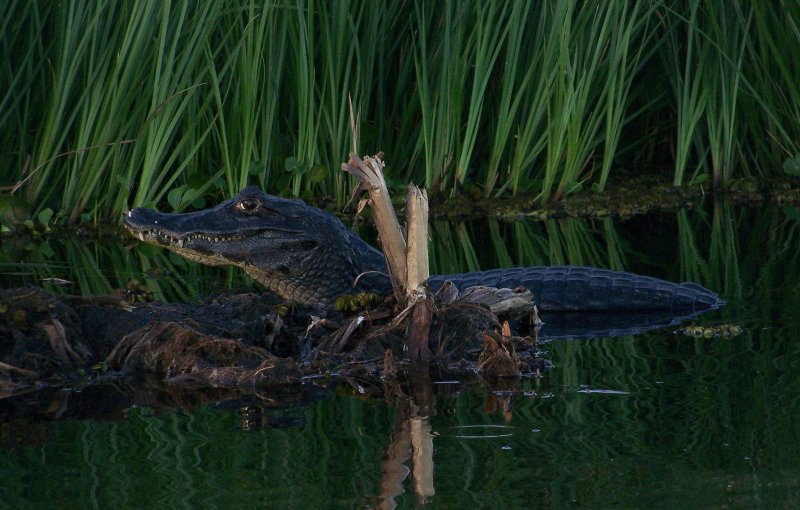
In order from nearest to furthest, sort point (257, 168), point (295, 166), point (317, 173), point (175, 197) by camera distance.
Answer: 1. point (175, 197)
2. point (257, 168)
3. point (295, 166)
4. point (317, 173)

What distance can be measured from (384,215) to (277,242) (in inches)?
59.6

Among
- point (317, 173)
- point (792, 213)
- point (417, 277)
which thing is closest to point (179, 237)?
point (417, 277)

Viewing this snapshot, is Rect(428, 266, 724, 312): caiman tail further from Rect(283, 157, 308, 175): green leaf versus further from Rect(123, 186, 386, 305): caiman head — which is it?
Rect(283, 157, 308, 175): green leaf

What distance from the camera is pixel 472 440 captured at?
3.56 m

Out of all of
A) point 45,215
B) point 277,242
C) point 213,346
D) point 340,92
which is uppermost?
point 340,92

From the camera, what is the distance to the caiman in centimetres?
628

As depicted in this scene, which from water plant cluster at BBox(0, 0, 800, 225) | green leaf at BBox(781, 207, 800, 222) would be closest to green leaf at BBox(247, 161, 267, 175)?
water plant cluster at BBox(0, 0, 800, 225)

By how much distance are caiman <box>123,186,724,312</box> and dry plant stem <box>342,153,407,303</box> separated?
47.5 inches

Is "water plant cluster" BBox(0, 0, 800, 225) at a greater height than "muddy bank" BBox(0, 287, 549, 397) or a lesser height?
greater

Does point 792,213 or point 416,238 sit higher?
point 792,213

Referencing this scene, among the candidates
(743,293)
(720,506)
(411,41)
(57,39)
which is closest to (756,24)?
(411,41)

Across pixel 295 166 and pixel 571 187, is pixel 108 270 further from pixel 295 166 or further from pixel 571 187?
pixel 571 187

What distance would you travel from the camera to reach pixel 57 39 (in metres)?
Result: 9.15

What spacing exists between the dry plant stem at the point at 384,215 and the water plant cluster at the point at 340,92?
3639 millimetres
